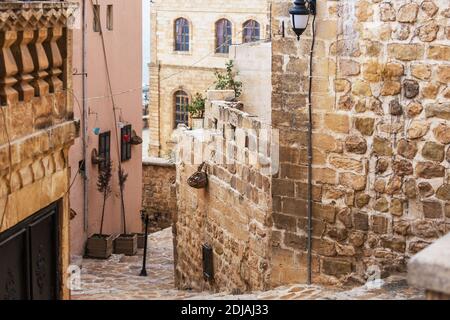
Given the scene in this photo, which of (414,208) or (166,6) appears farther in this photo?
(166,6)

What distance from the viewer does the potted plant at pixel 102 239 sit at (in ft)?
66.3

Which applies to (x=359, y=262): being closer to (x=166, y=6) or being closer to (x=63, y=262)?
(x=63, y=262)

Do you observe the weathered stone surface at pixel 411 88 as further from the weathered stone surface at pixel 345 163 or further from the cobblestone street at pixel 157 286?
the cobblestone street at pixel 157 286

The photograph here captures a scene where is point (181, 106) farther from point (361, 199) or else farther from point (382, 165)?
point (382, 165)

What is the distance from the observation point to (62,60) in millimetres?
6906

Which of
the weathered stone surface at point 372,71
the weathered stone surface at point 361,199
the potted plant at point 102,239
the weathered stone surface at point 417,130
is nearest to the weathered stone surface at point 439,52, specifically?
the weathered stone surface at point 372,71

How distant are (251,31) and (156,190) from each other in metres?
15.3

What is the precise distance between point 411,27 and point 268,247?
9.86ft

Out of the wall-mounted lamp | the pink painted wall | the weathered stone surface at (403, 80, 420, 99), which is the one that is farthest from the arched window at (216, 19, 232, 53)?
the weathered stone surface at (403, 80, 420, 99)

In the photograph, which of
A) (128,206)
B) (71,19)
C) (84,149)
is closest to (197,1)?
(128,206)

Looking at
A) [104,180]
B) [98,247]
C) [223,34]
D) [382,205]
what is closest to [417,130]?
[382,205]

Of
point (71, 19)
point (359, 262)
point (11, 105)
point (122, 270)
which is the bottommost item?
point (122, 270)

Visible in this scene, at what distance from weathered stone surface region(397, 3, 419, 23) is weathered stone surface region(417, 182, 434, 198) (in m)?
1.60

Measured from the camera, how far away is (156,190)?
25.8 metres
